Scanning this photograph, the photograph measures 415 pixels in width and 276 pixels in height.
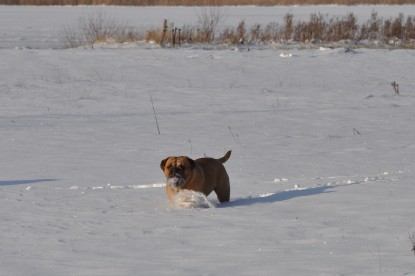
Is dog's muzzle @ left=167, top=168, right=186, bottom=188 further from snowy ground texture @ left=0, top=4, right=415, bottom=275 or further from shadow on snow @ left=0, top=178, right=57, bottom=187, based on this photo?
shadow on snow @ left=0, top=178, right=57, bottom=187

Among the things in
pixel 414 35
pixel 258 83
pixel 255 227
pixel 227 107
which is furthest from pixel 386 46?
pixel 255 227

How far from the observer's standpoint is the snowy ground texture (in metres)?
5.53

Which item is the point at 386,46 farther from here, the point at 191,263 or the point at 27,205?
the point at 191,263

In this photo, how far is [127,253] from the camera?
555 cm

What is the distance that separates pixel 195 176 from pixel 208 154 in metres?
3.18

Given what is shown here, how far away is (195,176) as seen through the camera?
731 cm

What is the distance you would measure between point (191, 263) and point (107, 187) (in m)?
3.29

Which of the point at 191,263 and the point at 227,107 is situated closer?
the point at 191,263

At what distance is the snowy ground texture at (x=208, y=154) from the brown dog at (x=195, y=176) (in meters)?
0.19

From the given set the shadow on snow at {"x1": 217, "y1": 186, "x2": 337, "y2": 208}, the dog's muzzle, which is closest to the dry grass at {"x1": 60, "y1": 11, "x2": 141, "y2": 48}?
the shadow on snow at {"x1": 217, "y1": 186, "x2": 337, "y2": 208}

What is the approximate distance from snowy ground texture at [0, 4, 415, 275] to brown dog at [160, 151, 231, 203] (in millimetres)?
186

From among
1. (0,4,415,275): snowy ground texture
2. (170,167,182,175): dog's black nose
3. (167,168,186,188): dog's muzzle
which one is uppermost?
(170,167,182,175): dog's black nose

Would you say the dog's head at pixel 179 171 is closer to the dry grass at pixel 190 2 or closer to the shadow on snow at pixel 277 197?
the shadow on snow at pixel 277 197

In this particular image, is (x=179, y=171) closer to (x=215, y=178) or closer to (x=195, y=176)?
(x=195, y=176)
